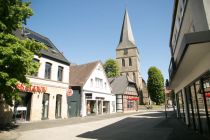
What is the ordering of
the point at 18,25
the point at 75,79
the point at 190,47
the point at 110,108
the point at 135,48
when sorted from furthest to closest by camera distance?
the point at 135,48
the point at 110,108
the point at 75,79
the point at 18,25
the point at 190,47

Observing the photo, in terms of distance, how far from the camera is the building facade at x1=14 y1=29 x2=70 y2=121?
1881cm

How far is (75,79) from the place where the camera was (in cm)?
2936

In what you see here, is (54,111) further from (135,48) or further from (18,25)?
(135,48)

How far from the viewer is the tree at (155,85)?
207ft

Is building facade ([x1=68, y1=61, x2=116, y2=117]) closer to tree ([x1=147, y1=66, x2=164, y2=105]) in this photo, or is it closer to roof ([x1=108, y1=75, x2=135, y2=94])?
roof ([x1=108, y1=75, x2=135, y2=94])

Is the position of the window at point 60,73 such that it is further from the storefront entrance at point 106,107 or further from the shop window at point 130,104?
the shop window at point 130,104

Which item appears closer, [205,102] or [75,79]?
[205,102]

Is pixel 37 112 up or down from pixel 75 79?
down

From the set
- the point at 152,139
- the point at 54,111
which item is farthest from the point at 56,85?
the point at 152,139

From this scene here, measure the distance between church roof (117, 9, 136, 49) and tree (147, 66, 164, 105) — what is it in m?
12.7

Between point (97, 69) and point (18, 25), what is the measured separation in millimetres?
20771

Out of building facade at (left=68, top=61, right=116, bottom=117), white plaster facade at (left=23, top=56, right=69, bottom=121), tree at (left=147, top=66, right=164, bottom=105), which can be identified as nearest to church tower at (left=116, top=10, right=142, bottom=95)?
tree at (left=147, top=66, right=164, bottom=105)

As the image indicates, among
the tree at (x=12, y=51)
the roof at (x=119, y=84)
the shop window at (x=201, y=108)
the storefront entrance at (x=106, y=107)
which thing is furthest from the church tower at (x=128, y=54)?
the tree at (x=12, y=51)

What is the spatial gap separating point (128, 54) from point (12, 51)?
57755 mm
